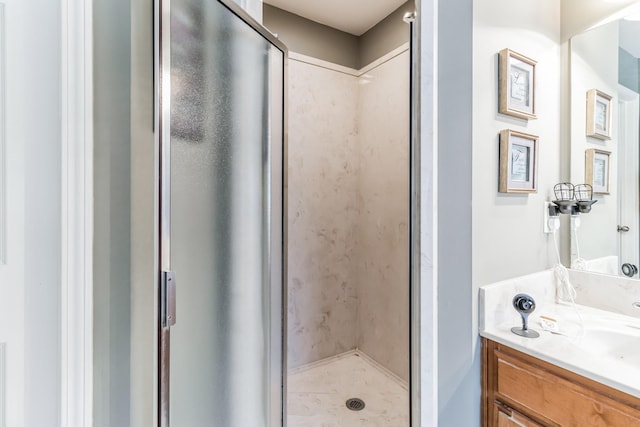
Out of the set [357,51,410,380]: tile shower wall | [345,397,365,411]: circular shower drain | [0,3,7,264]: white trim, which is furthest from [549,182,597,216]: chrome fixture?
[0,3,7,264]: white trim

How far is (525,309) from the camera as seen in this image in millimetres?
1061

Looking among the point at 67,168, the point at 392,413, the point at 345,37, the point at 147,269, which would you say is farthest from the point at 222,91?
the point at 392,413

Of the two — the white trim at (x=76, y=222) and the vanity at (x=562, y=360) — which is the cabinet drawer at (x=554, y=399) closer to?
the vanity at (x=562, y=360)

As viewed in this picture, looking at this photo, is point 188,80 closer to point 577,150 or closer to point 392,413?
point 577,150

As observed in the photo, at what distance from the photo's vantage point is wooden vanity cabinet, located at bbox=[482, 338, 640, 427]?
83 centimetres

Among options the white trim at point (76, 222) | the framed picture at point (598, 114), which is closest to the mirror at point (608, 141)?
the framed picture at point (598, 114)

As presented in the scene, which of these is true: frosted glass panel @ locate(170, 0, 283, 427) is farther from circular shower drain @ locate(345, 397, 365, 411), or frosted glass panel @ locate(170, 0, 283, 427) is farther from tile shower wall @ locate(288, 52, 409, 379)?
tile shower wall @ locate(288, 52, 409, 379)

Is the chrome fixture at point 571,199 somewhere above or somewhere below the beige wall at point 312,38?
below

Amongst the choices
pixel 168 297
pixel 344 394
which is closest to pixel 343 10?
pixel 168 297

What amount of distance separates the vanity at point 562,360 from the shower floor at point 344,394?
0.92 m

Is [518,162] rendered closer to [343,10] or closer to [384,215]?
[384,215]

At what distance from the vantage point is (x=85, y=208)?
2.91 ft

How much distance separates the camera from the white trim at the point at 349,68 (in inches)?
86.0

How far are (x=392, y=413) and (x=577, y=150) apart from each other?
1.79 metres
